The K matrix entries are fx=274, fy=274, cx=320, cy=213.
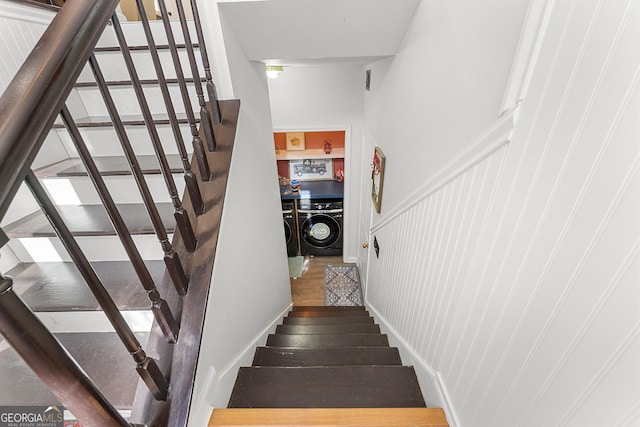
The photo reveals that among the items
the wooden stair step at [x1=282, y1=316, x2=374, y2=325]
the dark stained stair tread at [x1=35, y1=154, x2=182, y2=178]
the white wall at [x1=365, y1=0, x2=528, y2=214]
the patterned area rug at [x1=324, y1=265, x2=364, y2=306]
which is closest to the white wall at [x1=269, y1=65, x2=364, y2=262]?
the white wall at [x1=365, y1=0, x2=528, y2=214]

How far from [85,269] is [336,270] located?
14.0 feet

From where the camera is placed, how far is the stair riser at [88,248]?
1.24 meters

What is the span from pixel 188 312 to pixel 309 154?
3885 millimetres

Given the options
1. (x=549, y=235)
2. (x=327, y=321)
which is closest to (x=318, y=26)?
(x=549, y=235)

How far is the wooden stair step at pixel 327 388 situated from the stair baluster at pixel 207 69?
1.35m

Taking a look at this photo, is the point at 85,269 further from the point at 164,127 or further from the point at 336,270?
the point at 336,270

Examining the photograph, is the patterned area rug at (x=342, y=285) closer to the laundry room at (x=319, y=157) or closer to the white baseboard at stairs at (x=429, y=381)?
the laundry room at (x=319, y=157)

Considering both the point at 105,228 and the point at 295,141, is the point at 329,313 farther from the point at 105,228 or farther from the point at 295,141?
the point at 295,141

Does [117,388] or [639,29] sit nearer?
[639,29]

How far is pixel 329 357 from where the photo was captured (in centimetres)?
170

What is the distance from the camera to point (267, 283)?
220 centimetres

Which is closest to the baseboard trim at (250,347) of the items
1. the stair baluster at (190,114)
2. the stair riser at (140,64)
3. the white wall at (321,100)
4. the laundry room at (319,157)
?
the stair baluster at (190,114)

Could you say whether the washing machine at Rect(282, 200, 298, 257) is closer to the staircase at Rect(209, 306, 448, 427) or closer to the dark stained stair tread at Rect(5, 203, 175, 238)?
the staircase at Rect(209, 306, 448, 427)

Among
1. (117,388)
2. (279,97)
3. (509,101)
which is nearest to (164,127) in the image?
(117,388)
